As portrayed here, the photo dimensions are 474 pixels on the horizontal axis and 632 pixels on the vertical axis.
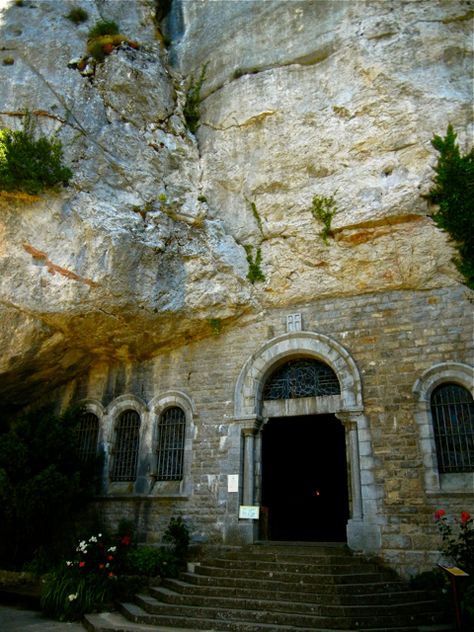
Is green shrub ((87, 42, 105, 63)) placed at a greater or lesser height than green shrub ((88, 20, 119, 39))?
lesser

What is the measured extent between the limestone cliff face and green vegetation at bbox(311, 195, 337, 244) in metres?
0.14

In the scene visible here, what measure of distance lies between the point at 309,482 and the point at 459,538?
25.9ft

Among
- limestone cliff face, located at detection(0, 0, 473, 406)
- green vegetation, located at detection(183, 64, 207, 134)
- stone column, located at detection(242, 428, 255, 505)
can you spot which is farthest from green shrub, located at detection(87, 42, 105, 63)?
stone column, located at detection(242, 428, 255, 505)

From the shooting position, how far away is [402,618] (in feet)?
22.1

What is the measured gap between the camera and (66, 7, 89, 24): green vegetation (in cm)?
1304

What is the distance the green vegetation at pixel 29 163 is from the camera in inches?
384

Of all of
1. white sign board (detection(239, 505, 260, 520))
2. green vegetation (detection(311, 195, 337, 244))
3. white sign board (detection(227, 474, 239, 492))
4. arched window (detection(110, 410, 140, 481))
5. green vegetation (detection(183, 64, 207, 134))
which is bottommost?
white sign board (detection(239, 505, 260, 520))

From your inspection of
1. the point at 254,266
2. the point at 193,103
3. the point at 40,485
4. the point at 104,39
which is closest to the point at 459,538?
the point at 254,266

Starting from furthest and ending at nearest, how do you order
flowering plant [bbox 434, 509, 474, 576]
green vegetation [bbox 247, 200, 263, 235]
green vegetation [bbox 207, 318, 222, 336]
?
green vegetation [bbox 247, 200, 263, 235]
green vegetation [bbox 207, 318, 222, 336]
flowering plant [bbox 434, 509, 474, 576]

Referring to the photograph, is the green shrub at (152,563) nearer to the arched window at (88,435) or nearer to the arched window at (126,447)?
the arched window at (126,447)

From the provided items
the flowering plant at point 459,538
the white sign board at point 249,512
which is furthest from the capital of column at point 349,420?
the white sign board at point 249,512

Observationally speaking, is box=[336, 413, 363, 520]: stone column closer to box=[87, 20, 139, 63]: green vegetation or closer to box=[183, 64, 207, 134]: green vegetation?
box=[183, 64, 207, 134]: green vegetation

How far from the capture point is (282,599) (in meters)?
7.27

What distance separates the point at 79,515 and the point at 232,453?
3769 millimetres
